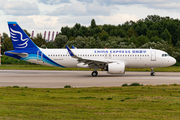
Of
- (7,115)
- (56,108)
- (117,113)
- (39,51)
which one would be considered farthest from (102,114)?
(39,51)

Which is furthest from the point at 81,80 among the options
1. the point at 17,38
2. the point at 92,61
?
the point at 17,38

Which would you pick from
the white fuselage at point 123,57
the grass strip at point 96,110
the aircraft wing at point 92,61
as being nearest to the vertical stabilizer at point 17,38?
the white fuselage at point 123,57

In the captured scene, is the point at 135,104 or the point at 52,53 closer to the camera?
the point at 135,104

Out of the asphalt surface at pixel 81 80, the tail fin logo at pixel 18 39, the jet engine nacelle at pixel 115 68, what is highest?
the tail fin logo at pixel 18 39

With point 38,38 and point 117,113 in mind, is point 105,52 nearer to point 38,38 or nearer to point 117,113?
point 117,113

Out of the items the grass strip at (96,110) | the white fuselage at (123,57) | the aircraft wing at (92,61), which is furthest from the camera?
the white fuselage at (123,57)

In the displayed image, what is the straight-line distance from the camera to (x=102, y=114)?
35.8 ft

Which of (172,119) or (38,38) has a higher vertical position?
(38,38)

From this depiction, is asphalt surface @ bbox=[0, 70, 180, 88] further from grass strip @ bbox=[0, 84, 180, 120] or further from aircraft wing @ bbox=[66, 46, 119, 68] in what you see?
grass strip @ bbox=[0, 84, 180, 120]

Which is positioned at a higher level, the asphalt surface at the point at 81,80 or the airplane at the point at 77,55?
the airplane at the point at 77,55

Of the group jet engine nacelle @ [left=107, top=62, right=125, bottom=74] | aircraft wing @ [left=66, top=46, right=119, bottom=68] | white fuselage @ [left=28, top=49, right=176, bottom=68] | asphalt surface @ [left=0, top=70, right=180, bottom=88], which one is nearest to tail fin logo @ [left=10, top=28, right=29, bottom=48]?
white fuselage @ [left=28, top=49, right=176, bottom=68]

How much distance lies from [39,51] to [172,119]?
1050 inches

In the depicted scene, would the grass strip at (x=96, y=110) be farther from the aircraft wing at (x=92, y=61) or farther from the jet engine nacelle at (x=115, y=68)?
the aircraft wing at (x=92, y=61)

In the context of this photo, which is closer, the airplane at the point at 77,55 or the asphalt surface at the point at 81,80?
the asphalt surface at the point at 81,80
